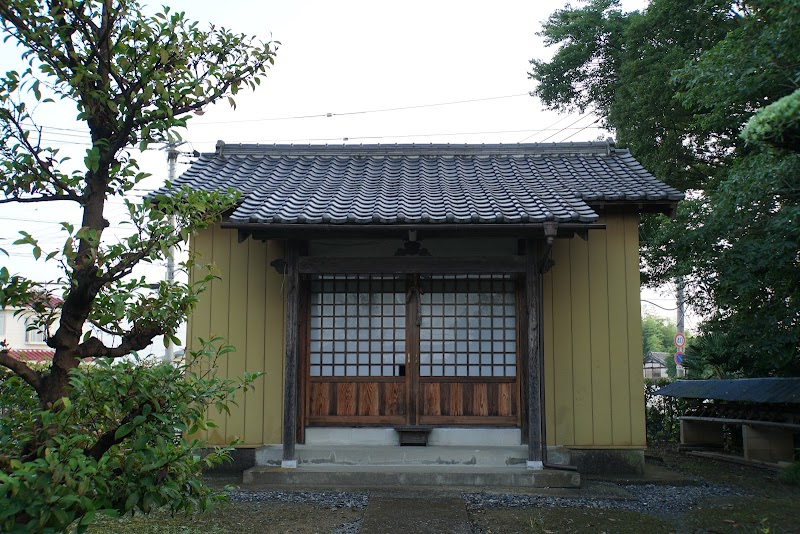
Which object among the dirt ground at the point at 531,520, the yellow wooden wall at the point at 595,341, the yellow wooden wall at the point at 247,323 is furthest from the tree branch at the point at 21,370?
the yellow wooden wall at the point at 595,341

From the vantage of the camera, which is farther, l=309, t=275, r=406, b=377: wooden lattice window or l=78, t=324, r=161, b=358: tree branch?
Result: l=309, t=275, r=406, b=377: wooden lattice window

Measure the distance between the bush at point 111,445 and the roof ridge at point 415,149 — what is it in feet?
25.7

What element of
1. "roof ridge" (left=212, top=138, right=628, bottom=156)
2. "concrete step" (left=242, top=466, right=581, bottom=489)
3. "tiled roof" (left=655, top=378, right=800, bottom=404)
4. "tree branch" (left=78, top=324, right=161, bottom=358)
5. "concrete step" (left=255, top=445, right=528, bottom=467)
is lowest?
"concrete step" (left=242, top=466, right=581, bottom=489)


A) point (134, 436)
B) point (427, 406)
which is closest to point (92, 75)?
point (134, 436)

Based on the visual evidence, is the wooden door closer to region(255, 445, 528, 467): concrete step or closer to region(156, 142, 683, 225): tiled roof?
region(255, 445, 528, 467): concrete step

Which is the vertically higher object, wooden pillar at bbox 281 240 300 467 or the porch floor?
wooden pillar at bbox 281 240 300 467

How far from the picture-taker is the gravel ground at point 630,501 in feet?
22.8

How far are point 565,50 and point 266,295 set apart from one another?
45.1ft

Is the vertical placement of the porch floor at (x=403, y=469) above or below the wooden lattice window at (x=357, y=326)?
below

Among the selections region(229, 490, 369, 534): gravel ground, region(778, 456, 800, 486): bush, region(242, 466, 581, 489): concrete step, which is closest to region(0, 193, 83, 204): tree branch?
region(229, 490, 369, 534): gravel ground

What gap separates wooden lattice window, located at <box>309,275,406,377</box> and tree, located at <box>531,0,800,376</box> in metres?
4.83

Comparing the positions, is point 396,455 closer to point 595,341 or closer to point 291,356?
point 291,356

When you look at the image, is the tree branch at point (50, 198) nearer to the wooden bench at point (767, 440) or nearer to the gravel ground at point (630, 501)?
the gravel ground at point (630, 501)

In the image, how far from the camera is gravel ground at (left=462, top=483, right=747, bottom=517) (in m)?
6.96
